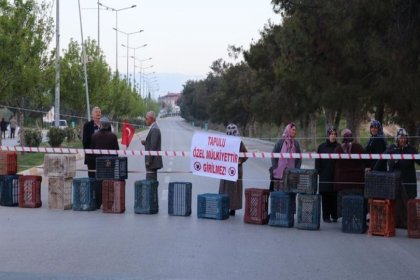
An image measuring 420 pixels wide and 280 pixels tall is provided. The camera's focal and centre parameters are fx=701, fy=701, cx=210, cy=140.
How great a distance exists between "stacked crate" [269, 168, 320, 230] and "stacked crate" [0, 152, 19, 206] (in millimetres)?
5630

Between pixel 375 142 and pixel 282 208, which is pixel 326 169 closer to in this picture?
pixel 375 142

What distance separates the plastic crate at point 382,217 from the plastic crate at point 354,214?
21cm

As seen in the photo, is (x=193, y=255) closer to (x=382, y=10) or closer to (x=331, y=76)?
(x=382, y=10)

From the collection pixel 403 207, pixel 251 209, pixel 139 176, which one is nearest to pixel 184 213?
pixel 251 209

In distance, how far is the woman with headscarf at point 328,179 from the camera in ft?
42.3

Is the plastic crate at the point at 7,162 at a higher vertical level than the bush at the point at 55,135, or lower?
lower

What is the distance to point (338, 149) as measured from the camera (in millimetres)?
12836

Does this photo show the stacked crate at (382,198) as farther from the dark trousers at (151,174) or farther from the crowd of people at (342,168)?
the dark trousers at (151,174)

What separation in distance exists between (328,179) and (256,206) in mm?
1462

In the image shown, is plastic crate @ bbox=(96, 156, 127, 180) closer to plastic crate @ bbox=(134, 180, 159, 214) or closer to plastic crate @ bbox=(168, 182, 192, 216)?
plastic crate @ bbox=(134, 180, 159, 214)

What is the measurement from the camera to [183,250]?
32.5 ft

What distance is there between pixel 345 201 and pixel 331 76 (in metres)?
13.4

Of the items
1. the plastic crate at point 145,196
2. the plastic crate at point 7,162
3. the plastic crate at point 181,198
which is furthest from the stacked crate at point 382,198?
the plastic crate at point 7,162

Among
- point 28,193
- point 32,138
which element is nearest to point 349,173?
point 28,193
